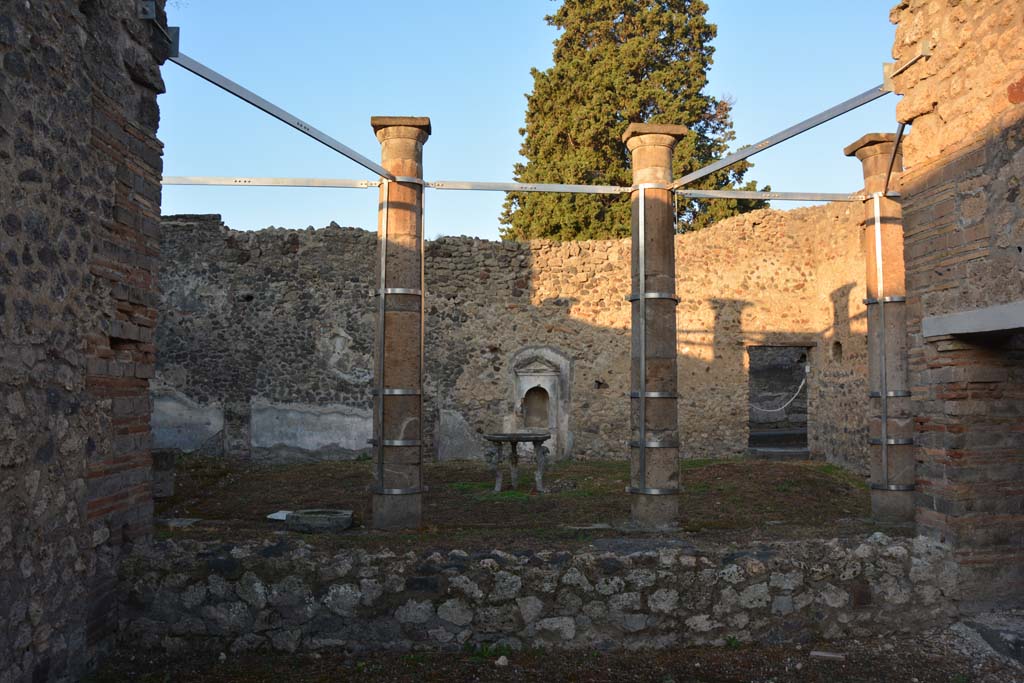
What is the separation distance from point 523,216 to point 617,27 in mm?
6554

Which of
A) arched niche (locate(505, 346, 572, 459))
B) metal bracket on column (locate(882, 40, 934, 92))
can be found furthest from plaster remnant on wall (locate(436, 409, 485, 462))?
metal bracket on column (locate(882, 40, 934, 92))

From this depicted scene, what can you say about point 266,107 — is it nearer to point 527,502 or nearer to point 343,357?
point 527,502

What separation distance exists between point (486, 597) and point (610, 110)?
18654 mm

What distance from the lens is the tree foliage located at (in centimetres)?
2064

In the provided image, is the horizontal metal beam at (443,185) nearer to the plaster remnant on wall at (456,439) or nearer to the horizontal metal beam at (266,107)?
the horizontal metal beam at (266,107)

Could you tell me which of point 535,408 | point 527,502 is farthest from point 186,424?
point 527,502

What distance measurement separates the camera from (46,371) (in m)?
A: 3.59

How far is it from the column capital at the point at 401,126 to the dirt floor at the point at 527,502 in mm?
3015

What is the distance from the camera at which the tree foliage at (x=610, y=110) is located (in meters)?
20.6

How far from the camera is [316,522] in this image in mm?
5277

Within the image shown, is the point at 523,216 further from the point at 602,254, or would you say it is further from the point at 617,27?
the point at 602,254

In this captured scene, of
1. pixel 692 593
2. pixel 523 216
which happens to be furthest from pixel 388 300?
pixel 523 216

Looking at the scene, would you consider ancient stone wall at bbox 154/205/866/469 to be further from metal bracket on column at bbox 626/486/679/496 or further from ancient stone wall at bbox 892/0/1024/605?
ancient stone wall at bbox 892/0/1024/605

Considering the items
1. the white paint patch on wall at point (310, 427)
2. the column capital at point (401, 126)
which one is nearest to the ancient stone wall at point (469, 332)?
the white paint patch on wall at point (310, 427)
